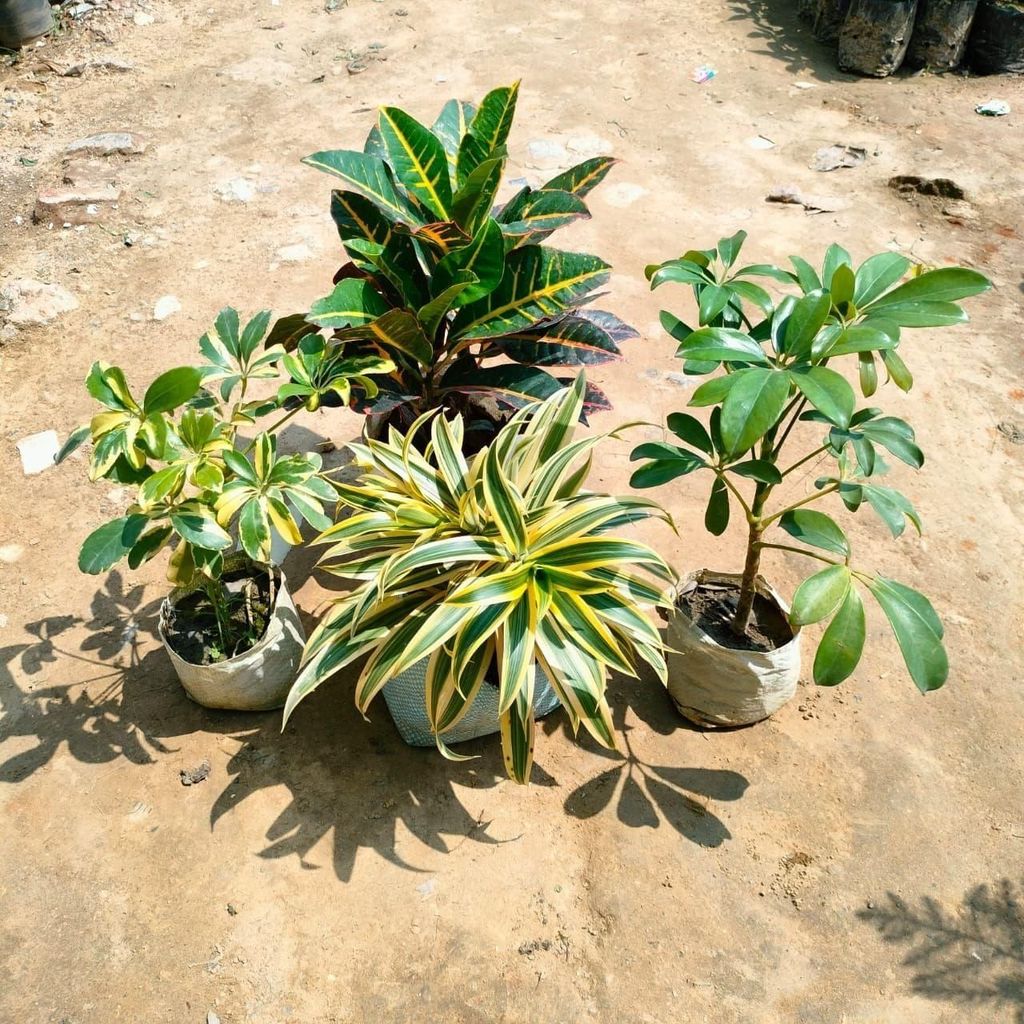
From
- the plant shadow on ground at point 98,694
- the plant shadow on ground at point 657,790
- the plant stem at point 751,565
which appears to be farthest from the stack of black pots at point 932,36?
the plant shadow on ground at point 98,694

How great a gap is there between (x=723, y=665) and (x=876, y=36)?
4.55 m

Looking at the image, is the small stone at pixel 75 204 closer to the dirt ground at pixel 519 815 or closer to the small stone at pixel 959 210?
the dirt ground at pixel 519 815

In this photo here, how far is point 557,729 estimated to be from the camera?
233 centimetres

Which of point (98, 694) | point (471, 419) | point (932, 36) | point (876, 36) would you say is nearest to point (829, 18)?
point (876, 36)

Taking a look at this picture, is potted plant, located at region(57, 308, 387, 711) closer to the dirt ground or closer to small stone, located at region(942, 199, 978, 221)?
the dirt ground

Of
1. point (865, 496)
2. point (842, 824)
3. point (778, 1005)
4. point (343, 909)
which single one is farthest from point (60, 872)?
point (865, 496)

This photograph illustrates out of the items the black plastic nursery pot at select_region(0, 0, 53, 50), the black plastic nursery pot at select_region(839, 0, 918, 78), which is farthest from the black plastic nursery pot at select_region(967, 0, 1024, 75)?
the black plastic nursery pot at select_region(0, 0, 53, 50)

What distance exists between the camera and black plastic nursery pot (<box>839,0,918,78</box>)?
198 inches

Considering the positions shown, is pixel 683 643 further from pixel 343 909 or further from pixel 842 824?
pixel 343 909

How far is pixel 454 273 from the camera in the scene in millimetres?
2152

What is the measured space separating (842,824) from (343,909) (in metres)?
1.17

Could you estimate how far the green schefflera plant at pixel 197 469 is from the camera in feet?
5.89

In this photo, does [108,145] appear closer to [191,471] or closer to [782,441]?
[191,471]

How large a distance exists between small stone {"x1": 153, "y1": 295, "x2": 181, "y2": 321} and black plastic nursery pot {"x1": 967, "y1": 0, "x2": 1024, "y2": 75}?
4.69 meters
